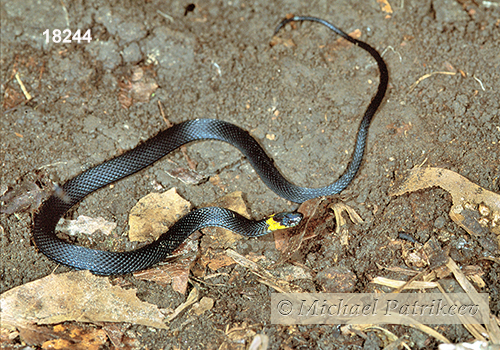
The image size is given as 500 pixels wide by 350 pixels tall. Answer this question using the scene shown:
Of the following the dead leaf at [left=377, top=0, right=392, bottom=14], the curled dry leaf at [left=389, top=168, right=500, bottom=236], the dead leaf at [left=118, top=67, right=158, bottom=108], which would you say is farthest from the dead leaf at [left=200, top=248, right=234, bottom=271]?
the dead leaf at [left=377, top=0, right=392, bottom=14]

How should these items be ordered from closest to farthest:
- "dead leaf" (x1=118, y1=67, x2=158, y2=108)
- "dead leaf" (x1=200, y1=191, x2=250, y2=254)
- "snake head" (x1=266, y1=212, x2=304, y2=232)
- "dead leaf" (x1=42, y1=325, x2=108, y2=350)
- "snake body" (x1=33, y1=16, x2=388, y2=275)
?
"dead leaf" (x1=42, y1=325, x2=108, y2=350)
"snake body" (x1=33, y1=16, x2=388, y2=275)
"snake head" (x1=266, y1=212, x2=304, y2=232)
"dead leaf" (x1=200, y1=191, x2=250, y2=254)
"dead leaf" (x1=118, y1=67, x2=158, y2=108)

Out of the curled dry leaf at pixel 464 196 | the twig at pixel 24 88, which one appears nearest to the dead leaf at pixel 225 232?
the curled dry leaf at pixel 464 196

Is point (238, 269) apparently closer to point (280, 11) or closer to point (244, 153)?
point (244, 153)

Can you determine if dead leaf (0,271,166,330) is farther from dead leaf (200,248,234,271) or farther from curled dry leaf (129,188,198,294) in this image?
dead leaf (200,248,234,271)

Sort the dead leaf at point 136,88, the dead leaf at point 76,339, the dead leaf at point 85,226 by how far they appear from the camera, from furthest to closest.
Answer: the dead leaf at point 136,88
the dead leaf at point 85,226
the dead leaf at point 76,339

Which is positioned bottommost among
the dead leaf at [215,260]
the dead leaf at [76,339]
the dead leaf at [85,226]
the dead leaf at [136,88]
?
the dead leaf at [76,339]

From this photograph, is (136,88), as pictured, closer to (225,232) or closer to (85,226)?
(85,226)

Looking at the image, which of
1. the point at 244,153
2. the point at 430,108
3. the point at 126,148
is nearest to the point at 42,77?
the point at 126,148

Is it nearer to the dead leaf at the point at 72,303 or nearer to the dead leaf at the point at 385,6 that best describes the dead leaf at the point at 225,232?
the dead leaf at the point at 72,303
